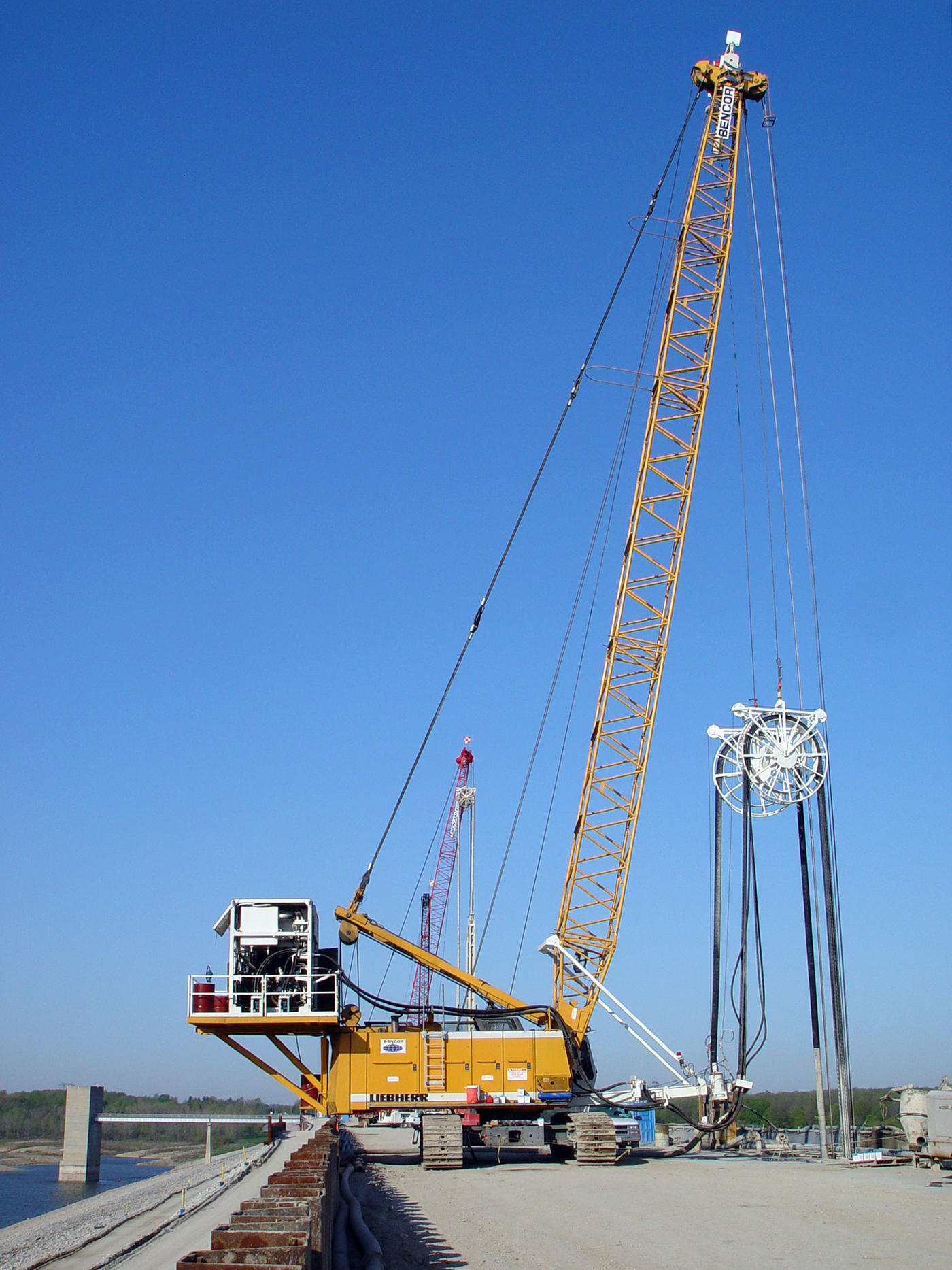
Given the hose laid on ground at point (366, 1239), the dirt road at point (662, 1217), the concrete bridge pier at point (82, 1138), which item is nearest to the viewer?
the hose laid on ground at point (366, 1239)

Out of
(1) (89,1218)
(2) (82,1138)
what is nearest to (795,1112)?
(2) (82,1138)

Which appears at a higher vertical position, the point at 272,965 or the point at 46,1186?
the point at 272,965

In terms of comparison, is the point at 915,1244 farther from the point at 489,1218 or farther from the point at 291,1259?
the point at 291,1259

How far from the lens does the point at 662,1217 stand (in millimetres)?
20844

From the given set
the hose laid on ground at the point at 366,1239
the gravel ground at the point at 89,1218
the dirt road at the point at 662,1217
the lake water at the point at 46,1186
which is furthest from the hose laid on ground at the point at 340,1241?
the lake water at the point at 46,1186

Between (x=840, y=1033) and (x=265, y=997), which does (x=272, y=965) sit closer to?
(x=265, y=997)

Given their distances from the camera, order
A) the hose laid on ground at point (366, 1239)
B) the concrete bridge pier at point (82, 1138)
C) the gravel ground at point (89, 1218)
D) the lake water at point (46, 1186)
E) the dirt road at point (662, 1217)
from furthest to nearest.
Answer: the concrete bridge pier at point (82, 1138) < the lake water at point (46, 1186) < the gravel ground at point (89, 1218) < the dirt road at point (662, 1217) < the hose laid on ground at point (366, 1239)

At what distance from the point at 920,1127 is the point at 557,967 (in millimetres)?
12981

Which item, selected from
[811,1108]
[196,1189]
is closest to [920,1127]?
[196,1189]

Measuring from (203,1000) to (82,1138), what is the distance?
71.0 meters

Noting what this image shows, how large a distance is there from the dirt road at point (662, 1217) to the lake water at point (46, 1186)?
33651 millimetres

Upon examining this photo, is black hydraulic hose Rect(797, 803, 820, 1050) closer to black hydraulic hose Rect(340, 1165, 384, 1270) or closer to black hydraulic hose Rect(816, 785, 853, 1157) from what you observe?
black hydraulic hose Rect(816, 785, 853, 1157)

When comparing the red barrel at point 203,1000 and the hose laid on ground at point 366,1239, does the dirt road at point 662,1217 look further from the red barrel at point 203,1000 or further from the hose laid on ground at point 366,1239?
the red barrel at point 203,1000

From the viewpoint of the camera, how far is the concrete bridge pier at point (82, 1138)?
91.8 metres
